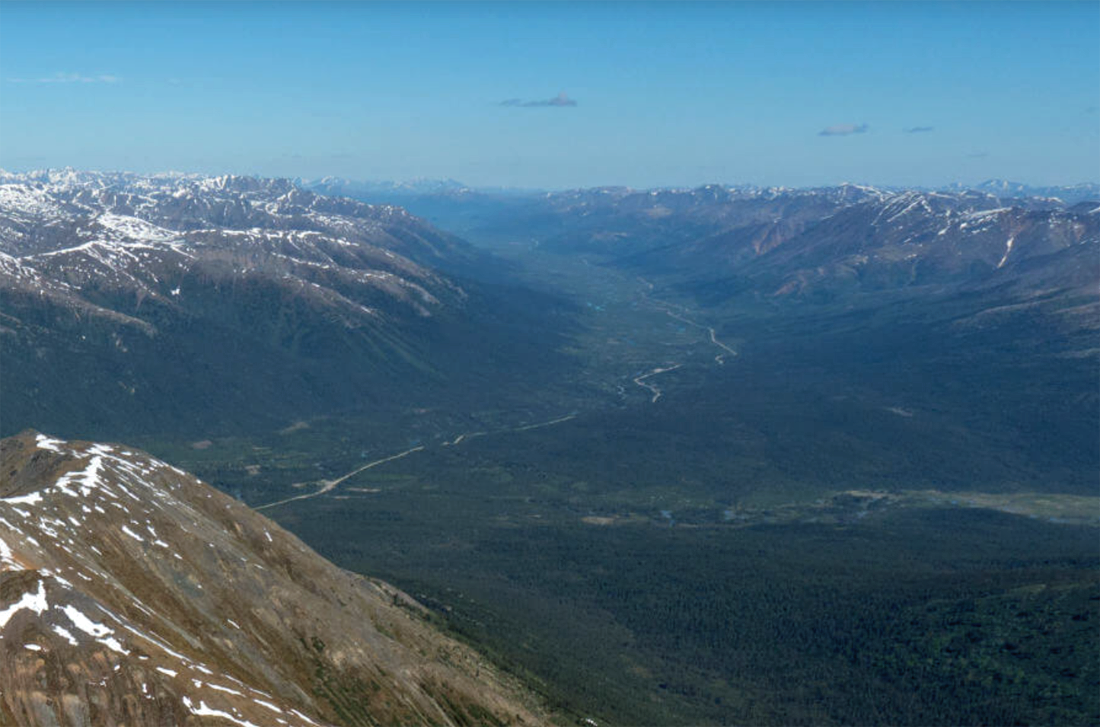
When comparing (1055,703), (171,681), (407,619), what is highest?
(171,681)

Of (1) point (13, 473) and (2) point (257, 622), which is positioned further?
(1) point (13, 473)

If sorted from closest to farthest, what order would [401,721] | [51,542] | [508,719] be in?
1. [51,542]
2. [401,721]
3. [508,719]

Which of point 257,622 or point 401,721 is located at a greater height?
point 257,622

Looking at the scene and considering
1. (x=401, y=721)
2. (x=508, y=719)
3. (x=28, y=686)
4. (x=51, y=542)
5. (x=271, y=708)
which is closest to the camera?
(x=28, y=686)

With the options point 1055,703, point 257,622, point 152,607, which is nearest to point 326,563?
point 257,622

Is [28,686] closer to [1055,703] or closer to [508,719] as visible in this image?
[508,719]

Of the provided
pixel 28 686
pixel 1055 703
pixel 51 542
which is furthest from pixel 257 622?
pixel 1055 703
